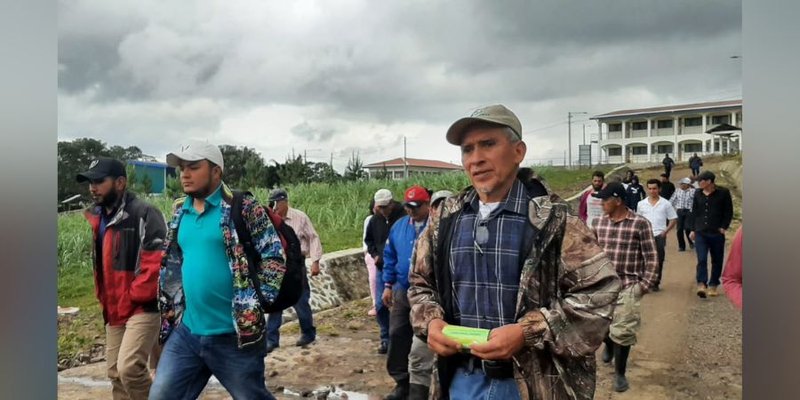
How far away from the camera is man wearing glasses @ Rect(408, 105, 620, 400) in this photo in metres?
1.55

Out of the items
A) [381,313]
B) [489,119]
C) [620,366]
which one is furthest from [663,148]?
[381,313]

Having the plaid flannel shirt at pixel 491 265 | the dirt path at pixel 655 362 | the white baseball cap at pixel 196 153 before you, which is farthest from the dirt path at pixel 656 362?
the plaid flannel shirt at pixel 491 265

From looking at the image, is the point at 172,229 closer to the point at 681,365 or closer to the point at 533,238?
the point at 533,238

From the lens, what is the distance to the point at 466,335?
158 cm

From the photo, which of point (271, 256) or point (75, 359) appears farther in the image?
point (75, 359)

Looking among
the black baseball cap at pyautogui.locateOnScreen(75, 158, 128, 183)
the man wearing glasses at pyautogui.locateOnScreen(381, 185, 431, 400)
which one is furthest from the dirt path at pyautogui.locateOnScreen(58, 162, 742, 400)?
Answer: the black baseball cap at pyautogui.locateOnScreen(75, 158, 128, 183)

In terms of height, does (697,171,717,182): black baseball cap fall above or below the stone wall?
above

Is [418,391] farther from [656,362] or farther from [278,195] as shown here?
[278,195]

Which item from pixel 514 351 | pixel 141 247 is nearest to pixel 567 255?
pixel 514 351

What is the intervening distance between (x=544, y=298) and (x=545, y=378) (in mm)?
193

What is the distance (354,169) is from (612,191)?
1.41 meters

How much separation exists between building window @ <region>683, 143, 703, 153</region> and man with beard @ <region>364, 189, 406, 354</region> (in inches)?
61.9

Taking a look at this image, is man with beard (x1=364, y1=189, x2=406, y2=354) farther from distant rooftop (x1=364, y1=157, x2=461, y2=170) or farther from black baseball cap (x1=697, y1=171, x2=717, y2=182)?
black baseball cap (x1=697, y1=171, x2=717, y2=182)
